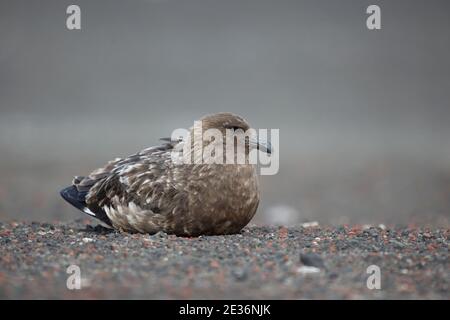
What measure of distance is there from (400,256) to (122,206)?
2903 mm

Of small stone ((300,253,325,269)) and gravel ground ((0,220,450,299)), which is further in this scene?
small stone ((300,253,325,269))

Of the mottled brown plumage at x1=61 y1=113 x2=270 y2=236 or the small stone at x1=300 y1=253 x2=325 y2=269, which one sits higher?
the mottled brown plumage at x1=61 y1=113 x2=270 y2=236

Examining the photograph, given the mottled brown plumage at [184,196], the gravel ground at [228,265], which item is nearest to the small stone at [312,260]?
the gravel ground at [228,265]

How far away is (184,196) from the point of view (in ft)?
24.2

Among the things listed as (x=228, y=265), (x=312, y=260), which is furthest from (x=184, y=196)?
(x=312, y=260)

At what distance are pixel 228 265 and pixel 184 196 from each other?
138cm

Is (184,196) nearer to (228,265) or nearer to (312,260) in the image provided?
(228,265)

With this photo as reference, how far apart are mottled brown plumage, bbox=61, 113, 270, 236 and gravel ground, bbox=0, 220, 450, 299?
17 centimetres

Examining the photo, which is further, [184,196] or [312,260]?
[184,196]

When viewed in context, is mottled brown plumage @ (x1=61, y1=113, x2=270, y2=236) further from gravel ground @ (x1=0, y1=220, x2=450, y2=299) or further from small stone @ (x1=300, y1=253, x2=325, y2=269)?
small stone @ (x1=300, y1=253, x2=325, y2=269)

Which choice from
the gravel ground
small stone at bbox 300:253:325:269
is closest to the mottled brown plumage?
the gravel ground

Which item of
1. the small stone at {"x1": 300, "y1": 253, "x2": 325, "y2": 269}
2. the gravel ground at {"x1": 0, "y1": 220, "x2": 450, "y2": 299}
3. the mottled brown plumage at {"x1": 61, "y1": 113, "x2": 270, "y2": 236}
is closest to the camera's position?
the gravel ground at {"x1": 0, "y1": 220, "x2": 450, "y2": 299}

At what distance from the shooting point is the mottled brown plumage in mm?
7344

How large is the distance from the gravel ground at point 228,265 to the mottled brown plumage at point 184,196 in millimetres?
168
